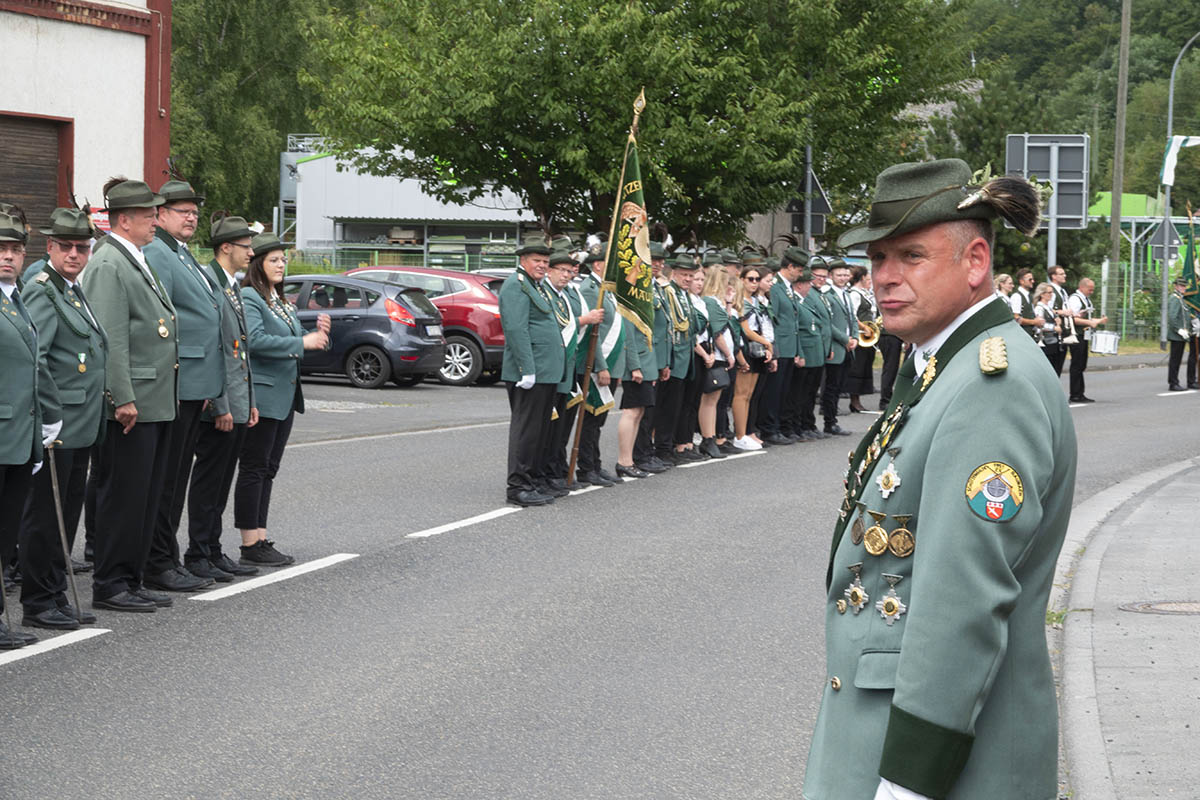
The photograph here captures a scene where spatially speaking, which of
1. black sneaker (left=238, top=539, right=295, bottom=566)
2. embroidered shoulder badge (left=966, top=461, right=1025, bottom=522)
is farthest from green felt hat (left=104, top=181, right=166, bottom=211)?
embroidered shoulder badge (left=966, top=461, right=1025, bottom=522)

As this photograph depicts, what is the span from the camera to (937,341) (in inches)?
113

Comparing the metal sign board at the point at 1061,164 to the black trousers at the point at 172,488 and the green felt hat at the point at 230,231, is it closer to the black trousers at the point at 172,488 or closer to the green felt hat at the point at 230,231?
the green felt hat at the point at 230,231

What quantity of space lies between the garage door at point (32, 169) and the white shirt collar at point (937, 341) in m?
16.9

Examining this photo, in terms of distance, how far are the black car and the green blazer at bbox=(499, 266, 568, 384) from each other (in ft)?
36.3

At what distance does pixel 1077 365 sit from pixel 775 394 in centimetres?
785

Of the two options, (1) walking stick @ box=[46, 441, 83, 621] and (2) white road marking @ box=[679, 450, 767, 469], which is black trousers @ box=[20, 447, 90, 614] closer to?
(1) walking stick @ box=[46, 441, 83, 621]

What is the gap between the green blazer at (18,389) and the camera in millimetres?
7367

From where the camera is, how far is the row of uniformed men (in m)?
7.75

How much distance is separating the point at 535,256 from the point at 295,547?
3.47m

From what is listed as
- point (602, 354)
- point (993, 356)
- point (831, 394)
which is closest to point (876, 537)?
point (993, 356)

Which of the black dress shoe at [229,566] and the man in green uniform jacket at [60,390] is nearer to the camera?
the man in green uniform jacket at [60,390]

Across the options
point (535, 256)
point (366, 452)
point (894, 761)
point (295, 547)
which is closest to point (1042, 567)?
point (894, 761)

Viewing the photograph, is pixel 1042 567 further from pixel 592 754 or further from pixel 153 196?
pixel 153 196

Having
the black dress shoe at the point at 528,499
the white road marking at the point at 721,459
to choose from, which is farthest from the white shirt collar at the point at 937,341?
the white road marking at the point at 721,459
